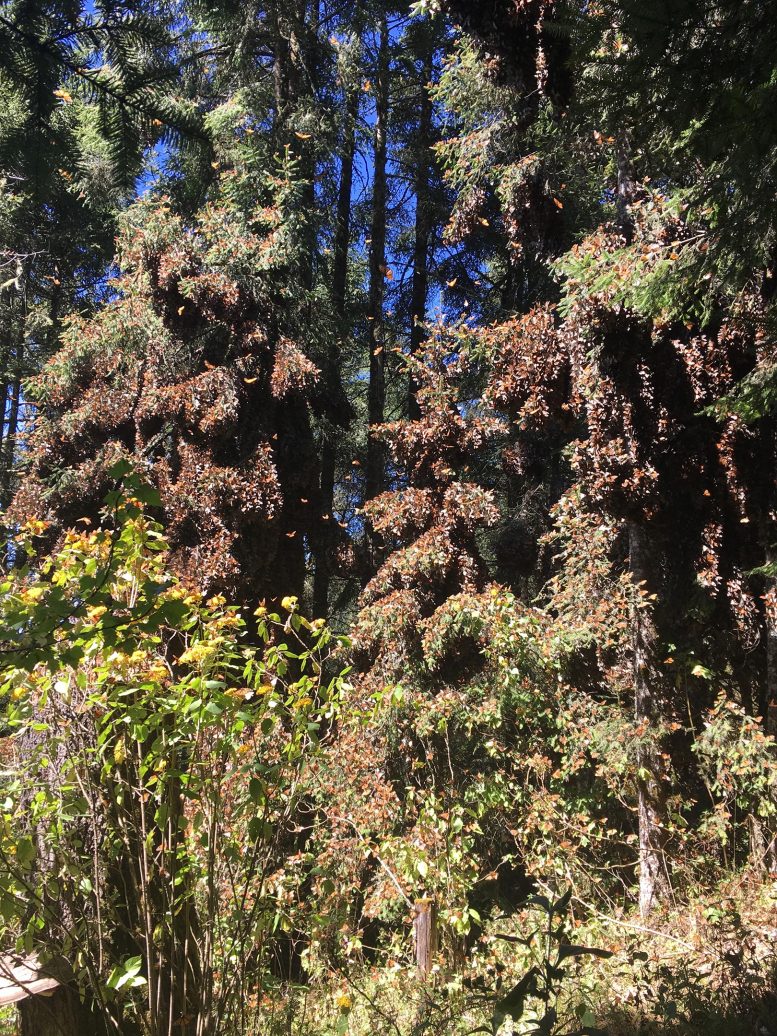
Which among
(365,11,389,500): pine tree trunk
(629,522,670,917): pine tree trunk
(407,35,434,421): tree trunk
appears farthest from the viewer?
(407,35,434,421): tree trunk

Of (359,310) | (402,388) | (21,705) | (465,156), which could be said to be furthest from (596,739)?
(402,388)

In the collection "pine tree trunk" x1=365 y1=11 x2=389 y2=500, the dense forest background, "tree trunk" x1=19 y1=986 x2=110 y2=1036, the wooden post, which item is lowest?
the wooden post

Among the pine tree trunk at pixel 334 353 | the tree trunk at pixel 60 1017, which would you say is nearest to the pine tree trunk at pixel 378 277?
the pine tree trunk at pixel 334 353

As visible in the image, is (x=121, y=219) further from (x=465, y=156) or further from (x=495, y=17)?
(x=495, y=17)

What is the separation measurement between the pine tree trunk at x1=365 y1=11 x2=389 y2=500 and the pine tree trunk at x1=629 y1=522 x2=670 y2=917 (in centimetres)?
483

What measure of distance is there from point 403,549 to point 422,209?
7044 mm

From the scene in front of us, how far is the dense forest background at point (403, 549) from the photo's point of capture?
8.25 ft

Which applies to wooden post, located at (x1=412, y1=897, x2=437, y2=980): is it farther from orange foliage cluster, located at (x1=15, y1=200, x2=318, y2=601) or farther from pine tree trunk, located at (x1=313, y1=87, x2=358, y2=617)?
pine tree trunk, located at (x1=313, y1=87, x2=358, y2=617)

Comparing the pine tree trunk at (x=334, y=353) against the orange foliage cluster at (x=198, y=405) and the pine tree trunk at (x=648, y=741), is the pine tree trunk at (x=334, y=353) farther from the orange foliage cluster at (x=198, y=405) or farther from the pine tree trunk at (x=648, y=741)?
the pine tree trunk at (x=648, y=741)

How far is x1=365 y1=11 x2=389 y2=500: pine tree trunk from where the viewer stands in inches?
410

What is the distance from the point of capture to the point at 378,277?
37.8ft

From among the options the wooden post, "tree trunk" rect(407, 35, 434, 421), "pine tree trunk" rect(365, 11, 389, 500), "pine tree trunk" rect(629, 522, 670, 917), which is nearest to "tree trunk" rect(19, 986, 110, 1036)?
the wooden post

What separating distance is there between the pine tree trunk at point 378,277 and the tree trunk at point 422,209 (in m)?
0.63

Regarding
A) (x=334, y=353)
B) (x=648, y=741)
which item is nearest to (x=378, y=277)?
(x=334, y=353)
